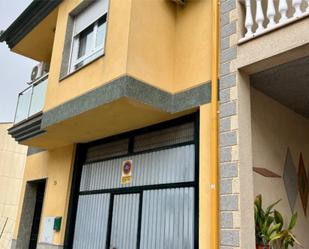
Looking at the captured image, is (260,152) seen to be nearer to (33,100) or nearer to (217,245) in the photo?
(217,245)

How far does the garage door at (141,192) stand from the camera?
5.78m

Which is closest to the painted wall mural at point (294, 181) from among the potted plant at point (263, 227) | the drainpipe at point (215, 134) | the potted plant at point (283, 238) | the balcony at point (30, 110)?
the potted plant at point (283, 238)

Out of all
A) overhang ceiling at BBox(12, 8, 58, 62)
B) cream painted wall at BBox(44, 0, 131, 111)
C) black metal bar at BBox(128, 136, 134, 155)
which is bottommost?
black metal bar at BBox(128, 136, 134, 155)

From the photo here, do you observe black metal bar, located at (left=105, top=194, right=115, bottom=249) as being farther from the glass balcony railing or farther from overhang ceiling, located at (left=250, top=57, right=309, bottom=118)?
overhang ceiling, located at (left=250, top=57, right=309, bottom=118)

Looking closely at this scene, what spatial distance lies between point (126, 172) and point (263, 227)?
316 cm

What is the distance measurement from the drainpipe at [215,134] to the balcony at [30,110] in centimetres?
464

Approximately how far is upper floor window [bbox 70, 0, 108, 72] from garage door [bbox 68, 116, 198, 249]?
75.7 inches

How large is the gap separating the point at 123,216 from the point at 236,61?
379 cm

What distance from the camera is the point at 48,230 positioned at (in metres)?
8.55

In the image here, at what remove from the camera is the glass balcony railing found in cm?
859

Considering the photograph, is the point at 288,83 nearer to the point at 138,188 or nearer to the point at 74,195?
the point at 138,188

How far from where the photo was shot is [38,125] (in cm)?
841

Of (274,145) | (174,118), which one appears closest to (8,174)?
(174,118)

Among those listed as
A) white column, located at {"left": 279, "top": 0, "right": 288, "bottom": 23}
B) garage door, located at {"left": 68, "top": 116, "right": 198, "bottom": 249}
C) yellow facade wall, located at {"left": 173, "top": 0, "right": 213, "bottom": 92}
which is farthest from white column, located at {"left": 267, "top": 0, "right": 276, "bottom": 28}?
garage door, located at {"left": 68, "top": 116, "right": 198, "bottom": 249}
